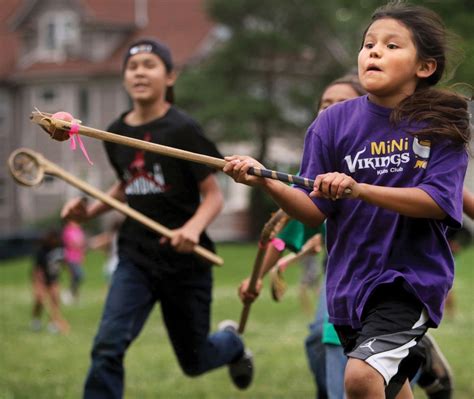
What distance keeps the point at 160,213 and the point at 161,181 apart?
0.67 ft

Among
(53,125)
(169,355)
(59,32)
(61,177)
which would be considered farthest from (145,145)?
(59,32)

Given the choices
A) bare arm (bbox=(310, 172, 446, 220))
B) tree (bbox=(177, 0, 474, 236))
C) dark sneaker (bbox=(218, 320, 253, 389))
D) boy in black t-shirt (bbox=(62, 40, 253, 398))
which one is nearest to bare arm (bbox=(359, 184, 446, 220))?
bare arm (bbox=(310, 172, 446, 220))

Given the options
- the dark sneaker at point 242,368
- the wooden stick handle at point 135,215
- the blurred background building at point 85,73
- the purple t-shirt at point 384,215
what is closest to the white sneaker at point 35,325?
the dark sneaker at point 242,368

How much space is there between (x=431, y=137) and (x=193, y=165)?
2.21 meters

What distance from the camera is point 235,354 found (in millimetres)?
6977

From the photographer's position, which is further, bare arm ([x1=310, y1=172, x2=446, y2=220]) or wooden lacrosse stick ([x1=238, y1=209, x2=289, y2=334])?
wooden lacrosse stick ([x1=238, y1=209, x2=289, y2=334])

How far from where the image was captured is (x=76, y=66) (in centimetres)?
5200

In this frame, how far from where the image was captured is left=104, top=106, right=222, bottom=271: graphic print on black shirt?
616 centimetres

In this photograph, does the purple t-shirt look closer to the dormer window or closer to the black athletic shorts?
the black athletic shorts

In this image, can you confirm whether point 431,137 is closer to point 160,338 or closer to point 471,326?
point 160,338

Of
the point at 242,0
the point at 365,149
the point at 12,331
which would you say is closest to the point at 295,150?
the point at 242,0

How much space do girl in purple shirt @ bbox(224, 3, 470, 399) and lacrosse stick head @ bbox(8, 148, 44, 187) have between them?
2696 mm

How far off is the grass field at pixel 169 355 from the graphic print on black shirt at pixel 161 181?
66.7 inches

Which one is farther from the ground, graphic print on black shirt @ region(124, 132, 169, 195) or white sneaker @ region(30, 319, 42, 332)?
graphic print on black shirt @ region(124, 132, 169, 195)
